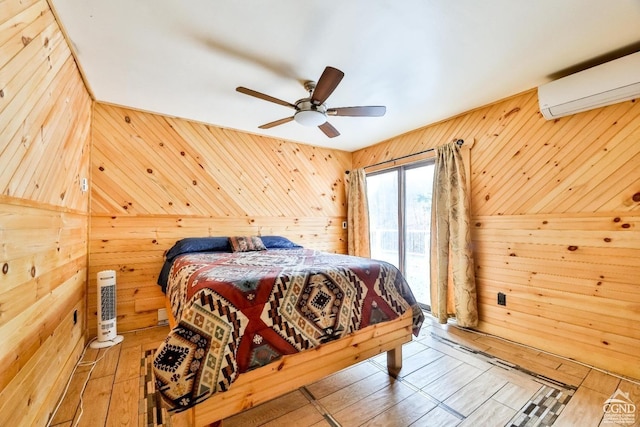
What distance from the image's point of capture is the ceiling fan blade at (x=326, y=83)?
1729 mm

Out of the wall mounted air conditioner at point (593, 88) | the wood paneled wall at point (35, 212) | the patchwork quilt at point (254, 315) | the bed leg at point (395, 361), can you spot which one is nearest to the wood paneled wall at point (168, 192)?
the wood paneled wall at point (35, 212)

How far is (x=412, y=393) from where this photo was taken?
1839mm

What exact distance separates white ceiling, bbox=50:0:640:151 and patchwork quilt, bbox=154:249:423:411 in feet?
5.36

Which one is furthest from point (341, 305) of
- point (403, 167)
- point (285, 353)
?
point (403, 167)

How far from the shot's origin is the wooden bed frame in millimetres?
1337

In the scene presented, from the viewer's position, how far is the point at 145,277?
9.84ft

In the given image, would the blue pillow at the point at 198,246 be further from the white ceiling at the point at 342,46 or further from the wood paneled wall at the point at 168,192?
the white ceiling at the point at 342,46

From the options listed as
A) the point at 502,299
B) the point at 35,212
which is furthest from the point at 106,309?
the point at 502,299

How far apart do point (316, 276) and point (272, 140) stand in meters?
2.80

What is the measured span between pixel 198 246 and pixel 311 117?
188cm

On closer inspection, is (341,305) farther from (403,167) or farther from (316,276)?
(403,167)

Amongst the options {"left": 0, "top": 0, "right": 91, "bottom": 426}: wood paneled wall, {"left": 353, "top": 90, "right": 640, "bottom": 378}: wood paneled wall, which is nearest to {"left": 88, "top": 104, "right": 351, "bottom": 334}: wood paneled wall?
{"left": 0, "top": 0, "right": 91, "bottom": 426}: wood paneled wall

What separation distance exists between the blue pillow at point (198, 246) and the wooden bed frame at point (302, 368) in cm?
186

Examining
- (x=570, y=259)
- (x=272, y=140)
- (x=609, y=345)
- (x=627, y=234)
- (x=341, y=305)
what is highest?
(x=272, y=140)
